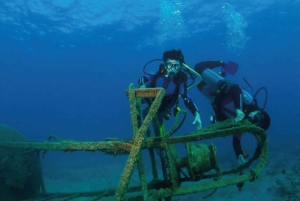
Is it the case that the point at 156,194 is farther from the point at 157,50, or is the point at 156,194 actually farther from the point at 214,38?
the point at 157,50

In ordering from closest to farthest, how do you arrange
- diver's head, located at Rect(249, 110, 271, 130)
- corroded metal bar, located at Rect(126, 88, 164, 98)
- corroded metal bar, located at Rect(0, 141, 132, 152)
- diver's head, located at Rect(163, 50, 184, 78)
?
corroded metal bar, located at Rect(0, 141, 132, 152), corroded metal bar, located at Rect(126, 88, 164, 98), diver's head, located at Rect(249, 110, 271, 130), diver's head, located at Rect(163, 50, 184, 78)

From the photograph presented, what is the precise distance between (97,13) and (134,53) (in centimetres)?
1619

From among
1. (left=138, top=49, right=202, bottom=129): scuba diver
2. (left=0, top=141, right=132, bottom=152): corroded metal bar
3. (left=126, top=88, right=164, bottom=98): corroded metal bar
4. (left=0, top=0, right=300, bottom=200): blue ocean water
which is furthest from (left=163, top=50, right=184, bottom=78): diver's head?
(left=0, top=0, right=300, bottom=200): blue ocean water

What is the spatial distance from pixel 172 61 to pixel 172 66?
0.42ft

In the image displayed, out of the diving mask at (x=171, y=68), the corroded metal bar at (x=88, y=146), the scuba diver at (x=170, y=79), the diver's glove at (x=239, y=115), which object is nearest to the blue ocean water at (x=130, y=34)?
the scuba diver at (x=170, y=79)

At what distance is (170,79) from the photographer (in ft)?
20.7

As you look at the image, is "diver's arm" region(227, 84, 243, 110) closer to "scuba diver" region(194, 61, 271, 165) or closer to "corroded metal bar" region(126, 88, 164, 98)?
"scuba diver" region(194, 61, 271, 165)

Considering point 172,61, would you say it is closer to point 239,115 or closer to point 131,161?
point 239,115

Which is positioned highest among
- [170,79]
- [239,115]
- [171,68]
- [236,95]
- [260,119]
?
[171,68]

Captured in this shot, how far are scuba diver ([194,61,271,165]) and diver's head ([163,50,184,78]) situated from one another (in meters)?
0.52

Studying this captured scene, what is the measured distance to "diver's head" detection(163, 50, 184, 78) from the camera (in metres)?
6.05

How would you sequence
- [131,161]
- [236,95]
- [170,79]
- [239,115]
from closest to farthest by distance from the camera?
[131,161]
[239,115]
[236,95]
[170,79]

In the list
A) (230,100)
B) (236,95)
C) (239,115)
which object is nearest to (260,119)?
(239,115)

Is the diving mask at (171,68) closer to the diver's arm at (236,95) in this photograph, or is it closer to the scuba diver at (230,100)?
the scuba diver at (230,100)
